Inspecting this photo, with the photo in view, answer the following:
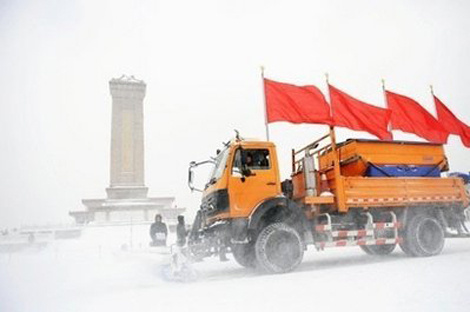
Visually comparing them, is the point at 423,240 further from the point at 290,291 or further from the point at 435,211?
the point at 290,291

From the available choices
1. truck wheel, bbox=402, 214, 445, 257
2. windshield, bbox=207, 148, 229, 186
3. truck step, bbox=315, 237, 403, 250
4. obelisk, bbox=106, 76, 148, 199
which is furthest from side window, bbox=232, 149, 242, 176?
obelisk, bbox=106, 76, 148, 199

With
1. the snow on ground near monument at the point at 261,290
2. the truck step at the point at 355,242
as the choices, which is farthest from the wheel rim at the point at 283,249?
the truck step at the point at 355,242

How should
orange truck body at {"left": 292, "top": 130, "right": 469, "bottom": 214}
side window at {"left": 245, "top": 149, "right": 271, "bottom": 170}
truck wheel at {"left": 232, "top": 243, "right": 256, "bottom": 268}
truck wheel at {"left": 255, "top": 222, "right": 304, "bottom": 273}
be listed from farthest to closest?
1. orange truck body at {"left": 292, "top": 130, "right": 469, "bottom": 214}
2. side window at {"left": 245, "top": 149, "right": 271, "bottom": 170}
3. truck wheel at {"left": 232, "top": 243, "right": 256, "bottom": 268}
4. truck wheel at {"left": 255, "top": 222, "right": 304, "bottom": 273}

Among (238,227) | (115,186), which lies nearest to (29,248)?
(238,227)

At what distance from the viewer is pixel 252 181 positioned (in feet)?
22.7

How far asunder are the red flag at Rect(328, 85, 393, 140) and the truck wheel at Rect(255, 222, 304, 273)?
3.54 meters

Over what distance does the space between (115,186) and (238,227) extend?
40.6m

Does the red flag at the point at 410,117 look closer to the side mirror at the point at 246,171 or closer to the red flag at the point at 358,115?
the red flag at the point at 358,115

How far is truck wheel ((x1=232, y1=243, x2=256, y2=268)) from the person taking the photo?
680cm

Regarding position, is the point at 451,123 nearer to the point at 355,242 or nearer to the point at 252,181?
the point at 355,242

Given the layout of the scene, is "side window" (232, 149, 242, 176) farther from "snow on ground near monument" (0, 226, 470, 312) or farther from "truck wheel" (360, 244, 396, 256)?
"truck wheel" (360, 244, 396, 256)

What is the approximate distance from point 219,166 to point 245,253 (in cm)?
196

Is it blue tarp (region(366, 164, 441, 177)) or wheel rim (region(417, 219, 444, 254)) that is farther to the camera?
wheel rim (region(417, 219, 444, 254))

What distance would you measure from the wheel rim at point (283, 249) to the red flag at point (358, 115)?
11.8 feet
